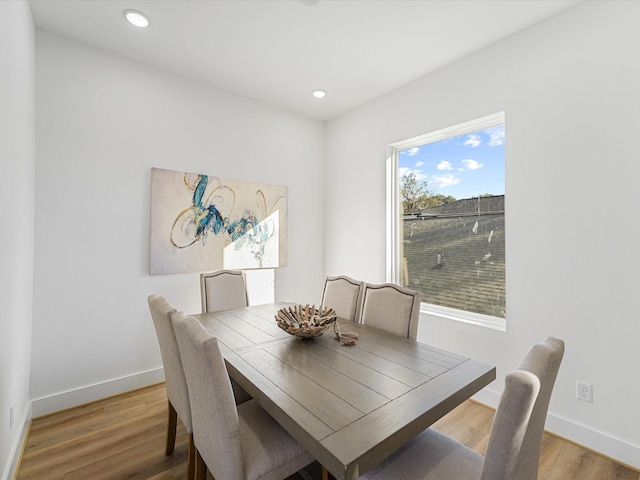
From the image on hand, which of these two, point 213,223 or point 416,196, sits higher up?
point 416,196

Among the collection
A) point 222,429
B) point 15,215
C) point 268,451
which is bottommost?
point 268,451

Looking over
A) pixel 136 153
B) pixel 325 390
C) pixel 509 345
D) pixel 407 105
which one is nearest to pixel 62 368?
pixel 136 153

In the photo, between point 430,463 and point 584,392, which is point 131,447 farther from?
point 584,392

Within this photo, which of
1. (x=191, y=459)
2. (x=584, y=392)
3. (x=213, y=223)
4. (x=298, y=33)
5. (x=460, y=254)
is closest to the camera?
(x=191, y=459)

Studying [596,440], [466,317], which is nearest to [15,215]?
[466,317]

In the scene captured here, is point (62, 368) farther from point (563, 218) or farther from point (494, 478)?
point (563, 218)

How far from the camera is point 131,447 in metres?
1.91

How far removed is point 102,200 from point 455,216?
9.70ft

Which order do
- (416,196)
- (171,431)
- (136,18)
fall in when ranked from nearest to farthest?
1. (171,431)
2. (136,18)
3. (416,196)

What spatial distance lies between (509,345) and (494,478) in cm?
171

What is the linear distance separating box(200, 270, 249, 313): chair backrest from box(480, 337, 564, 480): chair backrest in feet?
6.98

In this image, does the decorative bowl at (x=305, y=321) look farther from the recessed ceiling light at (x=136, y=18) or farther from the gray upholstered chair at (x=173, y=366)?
the recessed ceiling light at (x=136, y=18)

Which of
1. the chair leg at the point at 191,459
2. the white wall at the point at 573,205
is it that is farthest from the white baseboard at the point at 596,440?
the chair leg at the point at 191,459

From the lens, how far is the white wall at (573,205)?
182 cm
